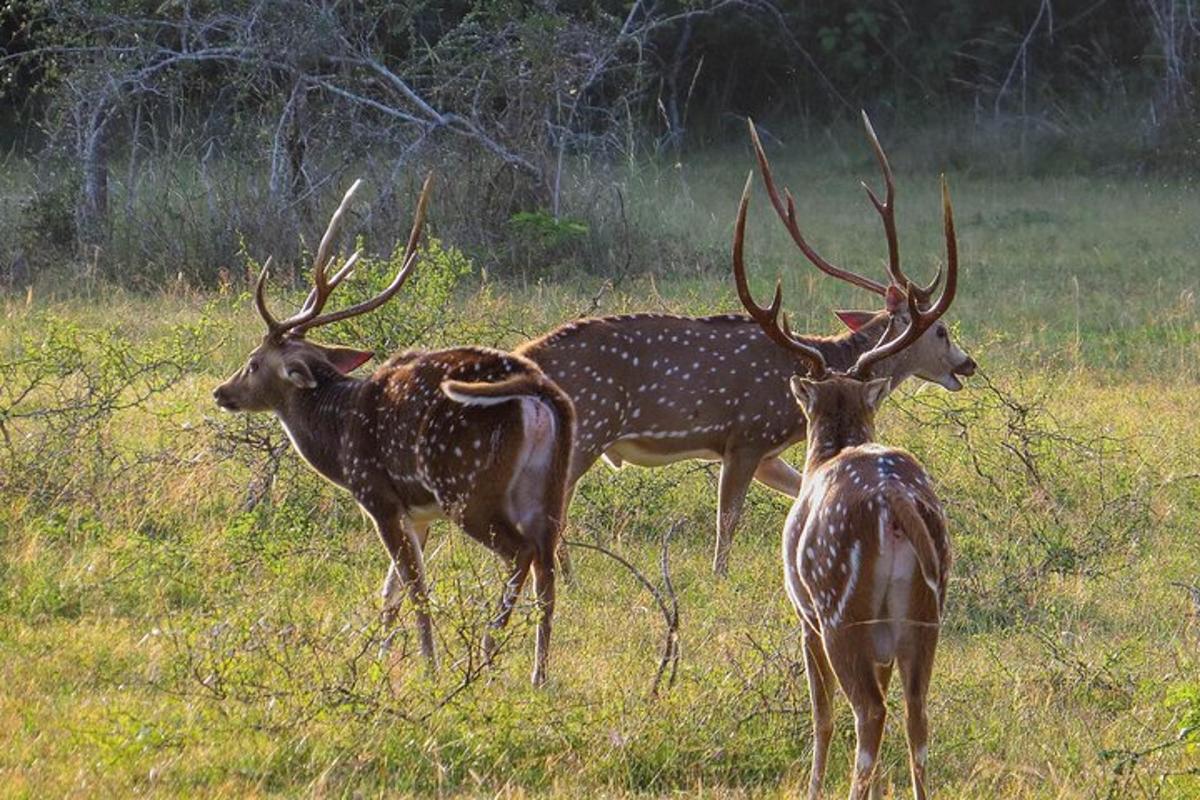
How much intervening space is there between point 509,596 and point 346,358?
1790mm

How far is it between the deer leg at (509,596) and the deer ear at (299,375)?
130cm

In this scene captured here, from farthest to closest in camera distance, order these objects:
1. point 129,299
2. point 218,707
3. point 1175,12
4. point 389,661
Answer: point 1175,12 < point 129,299 < point 389,661 < point 218,707

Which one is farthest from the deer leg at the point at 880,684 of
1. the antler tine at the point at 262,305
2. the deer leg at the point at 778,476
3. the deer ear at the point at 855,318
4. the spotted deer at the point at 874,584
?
the deer ear at the point at 855,318

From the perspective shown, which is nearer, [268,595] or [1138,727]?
[1138,727]

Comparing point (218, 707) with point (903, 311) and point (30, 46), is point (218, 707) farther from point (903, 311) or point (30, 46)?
point (30, 46)

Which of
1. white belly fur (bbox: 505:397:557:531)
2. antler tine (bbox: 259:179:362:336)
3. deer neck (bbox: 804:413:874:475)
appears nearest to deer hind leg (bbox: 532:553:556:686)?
white belly fur (bbox: 505:397:557:531)

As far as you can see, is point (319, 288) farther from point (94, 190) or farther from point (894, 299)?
point (94, 190)

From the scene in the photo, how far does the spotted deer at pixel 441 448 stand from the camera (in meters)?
6.93

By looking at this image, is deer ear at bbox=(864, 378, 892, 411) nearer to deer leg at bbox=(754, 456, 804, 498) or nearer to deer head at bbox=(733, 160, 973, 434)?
deer head at bbox=(733, 160, 973, 434)

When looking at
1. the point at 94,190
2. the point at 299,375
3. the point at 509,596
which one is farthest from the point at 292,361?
the point at 94,190

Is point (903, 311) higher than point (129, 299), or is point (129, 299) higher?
point (903, 311)

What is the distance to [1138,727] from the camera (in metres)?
6.34

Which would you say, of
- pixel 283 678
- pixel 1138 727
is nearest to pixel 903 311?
pixel 1138 727

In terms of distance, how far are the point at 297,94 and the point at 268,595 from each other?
8416 mm
